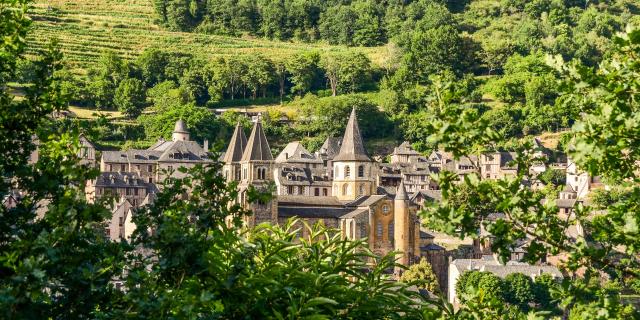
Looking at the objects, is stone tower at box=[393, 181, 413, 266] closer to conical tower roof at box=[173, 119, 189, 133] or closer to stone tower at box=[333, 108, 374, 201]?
stone tower at box=[333, 108, 374, 201]

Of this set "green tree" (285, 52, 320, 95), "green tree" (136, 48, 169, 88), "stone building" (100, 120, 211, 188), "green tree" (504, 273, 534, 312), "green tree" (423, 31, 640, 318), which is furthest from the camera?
"green tree" (285, 52, 320, 95)

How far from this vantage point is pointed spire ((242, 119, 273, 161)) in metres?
77.0

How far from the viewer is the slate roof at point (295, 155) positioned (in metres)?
108

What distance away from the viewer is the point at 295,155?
110 metres

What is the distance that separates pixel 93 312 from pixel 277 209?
67.0 meters

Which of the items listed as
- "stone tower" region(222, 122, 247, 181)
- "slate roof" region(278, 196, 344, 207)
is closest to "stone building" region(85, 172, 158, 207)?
"stone tower" region(222, 122, 247, 181)

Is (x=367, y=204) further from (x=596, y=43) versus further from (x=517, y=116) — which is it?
(x=596, y=43)

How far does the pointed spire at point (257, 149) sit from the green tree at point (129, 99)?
49.7 m

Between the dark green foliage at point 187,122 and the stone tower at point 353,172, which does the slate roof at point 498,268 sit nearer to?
the stone tower at point 353,172

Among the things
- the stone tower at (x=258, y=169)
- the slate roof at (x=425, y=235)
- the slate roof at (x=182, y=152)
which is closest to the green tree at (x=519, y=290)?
the slate roof at (x=425, y=235)

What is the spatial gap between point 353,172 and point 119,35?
83398 millimetres

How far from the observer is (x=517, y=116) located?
434 ft

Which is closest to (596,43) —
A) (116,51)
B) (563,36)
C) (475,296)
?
(563,36)

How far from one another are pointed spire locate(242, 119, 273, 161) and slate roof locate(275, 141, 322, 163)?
1155 inches
